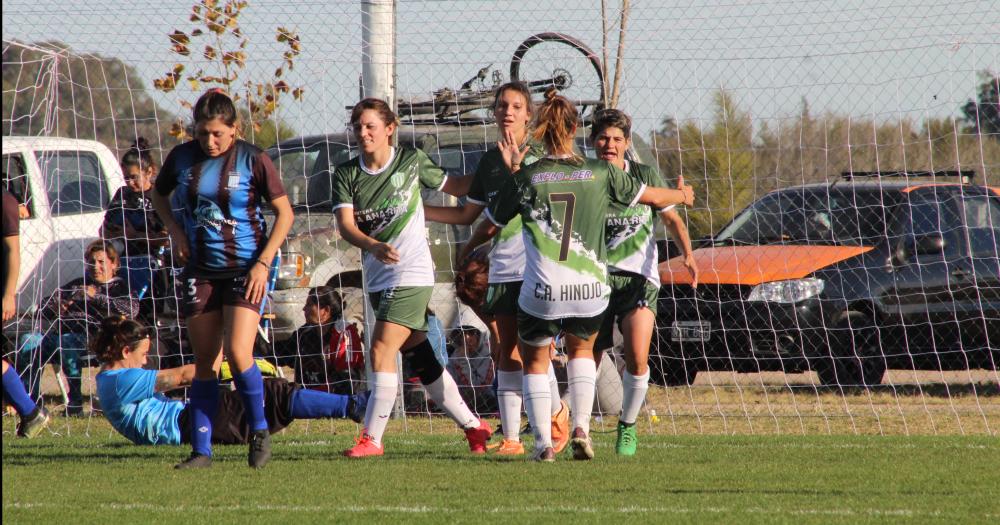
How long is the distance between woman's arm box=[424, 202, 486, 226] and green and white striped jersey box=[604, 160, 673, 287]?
0.64m

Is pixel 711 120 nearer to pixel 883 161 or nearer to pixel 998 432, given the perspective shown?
pixel 883 161

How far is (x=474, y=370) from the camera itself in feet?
29.8

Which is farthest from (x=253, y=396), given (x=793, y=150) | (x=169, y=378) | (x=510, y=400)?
(x=793, y=150)

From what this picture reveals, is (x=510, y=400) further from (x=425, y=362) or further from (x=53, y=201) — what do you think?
(x=53, y=201)

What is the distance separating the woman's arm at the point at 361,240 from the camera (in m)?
6.12

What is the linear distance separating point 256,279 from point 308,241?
392cm

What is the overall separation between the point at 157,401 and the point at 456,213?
7.11 ft

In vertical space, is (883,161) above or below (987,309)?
above

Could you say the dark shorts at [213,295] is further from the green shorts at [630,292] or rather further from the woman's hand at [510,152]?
the green shorts at [630,292]

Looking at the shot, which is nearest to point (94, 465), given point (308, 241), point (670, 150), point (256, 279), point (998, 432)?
point (256, 279)

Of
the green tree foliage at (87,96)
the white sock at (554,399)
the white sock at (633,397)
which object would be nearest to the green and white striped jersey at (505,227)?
the white sock at (554,399)

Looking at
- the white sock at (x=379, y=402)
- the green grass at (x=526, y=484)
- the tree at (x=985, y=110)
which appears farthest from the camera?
the tree at (x=985, y=110)

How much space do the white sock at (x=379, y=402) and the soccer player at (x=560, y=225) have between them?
714mm

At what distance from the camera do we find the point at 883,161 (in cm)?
1038
